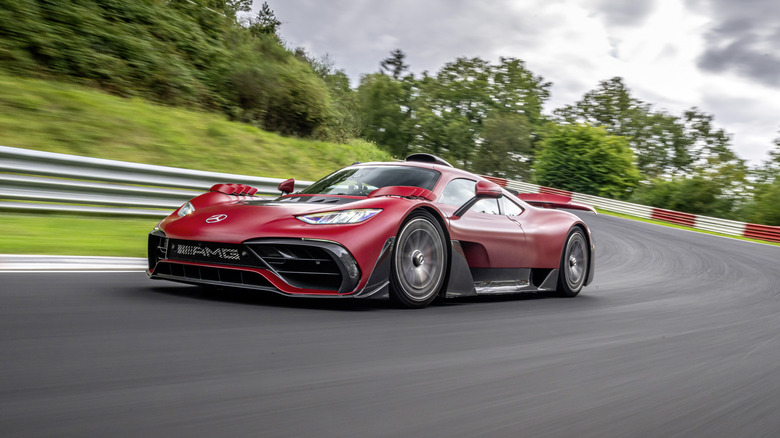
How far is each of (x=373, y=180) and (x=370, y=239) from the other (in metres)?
1.24

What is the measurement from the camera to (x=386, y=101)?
64.3m

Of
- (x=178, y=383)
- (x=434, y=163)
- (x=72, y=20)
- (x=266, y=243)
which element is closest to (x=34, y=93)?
(x=72, y=20)

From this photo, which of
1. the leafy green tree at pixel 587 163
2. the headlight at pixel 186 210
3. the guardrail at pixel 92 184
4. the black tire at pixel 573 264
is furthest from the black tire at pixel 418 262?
the leafy green tree at pixel 587 163

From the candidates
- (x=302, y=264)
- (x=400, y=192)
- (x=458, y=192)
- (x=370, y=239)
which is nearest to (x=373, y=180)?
(x=400, y=192)

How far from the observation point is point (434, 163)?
21.4ft

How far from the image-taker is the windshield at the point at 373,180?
5633 mm

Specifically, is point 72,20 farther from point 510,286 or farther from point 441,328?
point 441,328

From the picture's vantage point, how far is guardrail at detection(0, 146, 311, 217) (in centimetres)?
759

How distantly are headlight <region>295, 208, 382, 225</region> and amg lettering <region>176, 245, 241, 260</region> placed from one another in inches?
19.3

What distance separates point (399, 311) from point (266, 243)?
3.69ft

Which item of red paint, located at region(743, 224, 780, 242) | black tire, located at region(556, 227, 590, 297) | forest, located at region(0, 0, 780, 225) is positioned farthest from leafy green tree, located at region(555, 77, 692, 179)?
black tire, located at region(556, 227, 590, 297)

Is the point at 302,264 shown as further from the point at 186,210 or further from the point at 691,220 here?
the point at 691,220

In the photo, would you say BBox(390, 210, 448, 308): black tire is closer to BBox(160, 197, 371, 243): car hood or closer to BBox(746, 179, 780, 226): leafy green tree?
BBox(160, 197, 371, 243): car hood

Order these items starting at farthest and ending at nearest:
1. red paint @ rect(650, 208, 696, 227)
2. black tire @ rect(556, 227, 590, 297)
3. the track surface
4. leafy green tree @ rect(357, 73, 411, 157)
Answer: leafy green tree @ rect(357, 73, 411, 157) → red paint @ rect(650, 208, 696, 227) → black tire @ rect(556, 227, 590, 297) → the track surface
